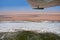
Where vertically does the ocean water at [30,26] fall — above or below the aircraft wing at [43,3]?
below

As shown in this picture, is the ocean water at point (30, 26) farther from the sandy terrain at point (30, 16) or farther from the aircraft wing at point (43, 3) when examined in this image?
the aircraft wing at point (43, 3)

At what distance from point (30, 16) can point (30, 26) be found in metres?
0.14

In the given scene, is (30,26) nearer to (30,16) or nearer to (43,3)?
(30,16)

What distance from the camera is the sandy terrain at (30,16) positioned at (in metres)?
1.53

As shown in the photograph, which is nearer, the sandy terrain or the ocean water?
the ocean water

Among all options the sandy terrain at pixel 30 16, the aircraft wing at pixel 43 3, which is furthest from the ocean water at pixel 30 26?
the aircraft wing at pixel 43 3

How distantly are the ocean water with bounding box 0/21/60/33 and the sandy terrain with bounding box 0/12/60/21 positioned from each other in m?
0.05

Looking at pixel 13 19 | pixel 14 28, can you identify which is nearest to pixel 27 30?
pixel 14 28

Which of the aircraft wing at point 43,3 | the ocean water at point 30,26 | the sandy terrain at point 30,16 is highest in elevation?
the aircraft wing at point 43,3

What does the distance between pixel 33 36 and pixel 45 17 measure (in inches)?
14.6

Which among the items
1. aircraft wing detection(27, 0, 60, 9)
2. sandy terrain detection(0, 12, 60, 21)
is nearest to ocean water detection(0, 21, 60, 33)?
sandy terrain detection(0, 12, 60, 21)

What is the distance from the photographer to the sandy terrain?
1.53m

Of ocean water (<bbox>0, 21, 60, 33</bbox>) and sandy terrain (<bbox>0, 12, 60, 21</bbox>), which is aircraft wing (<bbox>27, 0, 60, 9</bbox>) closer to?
sandy terrain (<bbox>0, 12, 60, 21</bbox>)

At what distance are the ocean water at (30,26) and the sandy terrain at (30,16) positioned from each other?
0.05 metres
